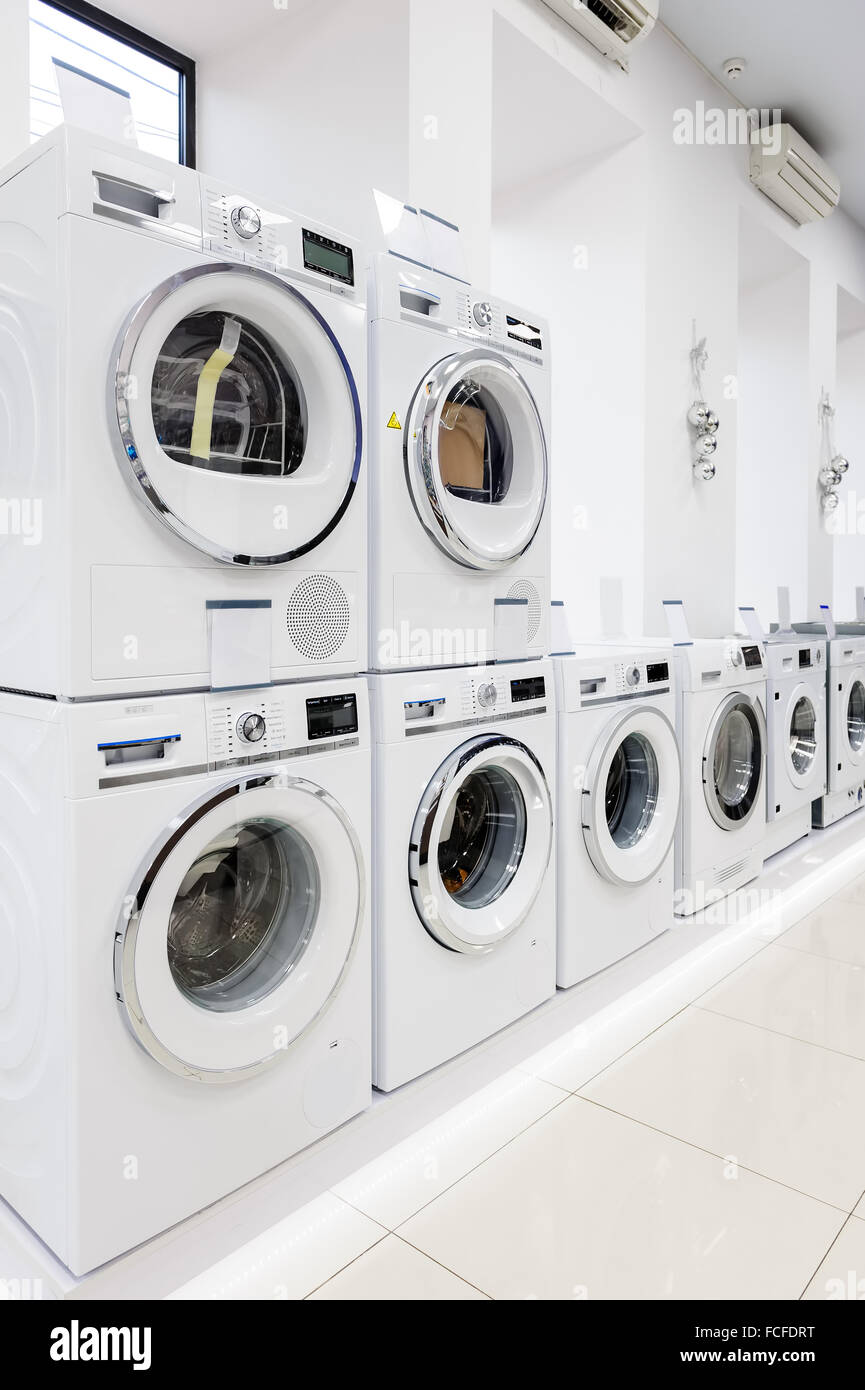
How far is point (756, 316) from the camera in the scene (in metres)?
5.71

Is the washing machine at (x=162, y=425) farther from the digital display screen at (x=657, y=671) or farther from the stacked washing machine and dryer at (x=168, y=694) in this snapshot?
the digital display screen at (x=657, y=671)

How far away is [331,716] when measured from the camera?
1819mm

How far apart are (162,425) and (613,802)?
6.04 ft

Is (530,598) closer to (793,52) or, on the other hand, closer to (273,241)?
(273,241)

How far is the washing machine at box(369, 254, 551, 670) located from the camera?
6.48 ft

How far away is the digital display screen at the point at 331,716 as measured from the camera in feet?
5.84

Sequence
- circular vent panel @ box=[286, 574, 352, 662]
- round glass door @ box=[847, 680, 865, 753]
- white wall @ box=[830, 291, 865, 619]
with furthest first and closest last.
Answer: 1. white wall @ box=[830, 291, 865, 619]
2. round glass door @ box=[847, 680, 865, 753]
3. circular vent panel @ box=[286, 574, 352, 662]

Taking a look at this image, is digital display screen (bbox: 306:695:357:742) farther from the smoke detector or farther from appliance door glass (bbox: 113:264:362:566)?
the smoke detector

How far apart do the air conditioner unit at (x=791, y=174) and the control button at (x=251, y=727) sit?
A: 4566mm

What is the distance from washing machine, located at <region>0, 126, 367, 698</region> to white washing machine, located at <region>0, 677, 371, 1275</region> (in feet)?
0.37

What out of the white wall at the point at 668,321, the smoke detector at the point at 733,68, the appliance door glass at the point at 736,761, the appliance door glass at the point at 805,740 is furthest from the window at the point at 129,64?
the appliance door glass at the point at 805,740

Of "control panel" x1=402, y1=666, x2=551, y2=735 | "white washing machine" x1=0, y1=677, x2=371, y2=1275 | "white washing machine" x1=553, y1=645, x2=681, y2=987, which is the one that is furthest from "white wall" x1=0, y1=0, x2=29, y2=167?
"white washing machine" x1=553, y1=645, x2=681, y2=987

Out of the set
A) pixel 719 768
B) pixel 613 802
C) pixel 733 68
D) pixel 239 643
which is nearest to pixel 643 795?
pixel 613 802

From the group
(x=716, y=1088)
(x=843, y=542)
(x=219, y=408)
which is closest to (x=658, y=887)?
(x=716, y=1088)
